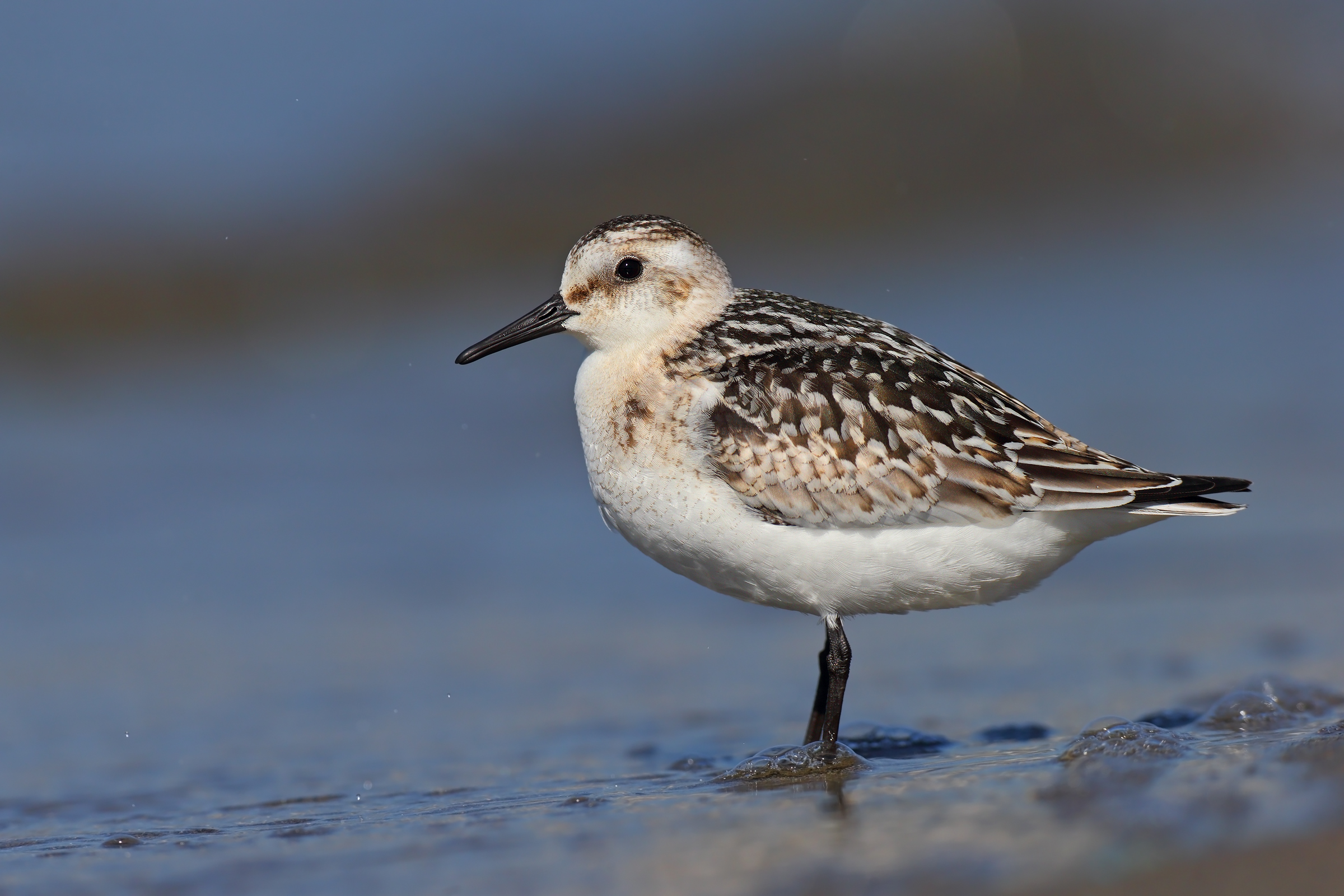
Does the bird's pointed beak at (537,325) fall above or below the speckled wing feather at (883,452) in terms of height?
above

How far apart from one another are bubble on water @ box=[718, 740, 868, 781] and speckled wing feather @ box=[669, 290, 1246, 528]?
0.86 m

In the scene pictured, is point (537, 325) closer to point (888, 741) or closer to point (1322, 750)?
point (888, 741)

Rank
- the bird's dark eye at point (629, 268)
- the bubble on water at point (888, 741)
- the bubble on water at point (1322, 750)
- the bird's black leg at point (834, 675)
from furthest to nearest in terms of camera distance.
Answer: the bubble on water at point (888, 741)
the bird's dark eye at point (629, 268)
the bird's black leg at point (834, 675)
the bubble on water at point (1322, 750)

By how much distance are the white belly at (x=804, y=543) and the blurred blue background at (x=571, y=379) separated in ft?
3.50

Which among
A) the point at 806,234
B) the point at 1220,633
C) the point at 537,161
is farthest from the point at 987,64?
the point at 1220,633

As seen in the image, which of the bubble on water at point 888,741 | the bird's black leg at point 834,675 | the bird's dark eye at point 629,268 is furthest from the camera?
the bubble on water at point 888,741

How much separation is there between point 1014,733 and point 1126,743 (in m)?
1.04

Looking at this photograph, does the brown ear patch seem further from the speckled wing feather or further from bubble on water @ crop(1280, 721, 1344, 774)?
bubble on water @ crop(1280, 721, 1344, 774)

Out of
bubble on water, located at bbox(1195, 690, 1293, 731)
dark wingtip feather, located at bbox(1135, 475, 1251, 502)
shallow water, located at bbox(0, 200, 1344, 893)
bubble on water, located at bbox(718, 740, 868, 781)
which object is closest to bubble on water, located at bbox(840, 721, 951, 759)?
shallow water, located at bbox(0, 200, 1344, 893)

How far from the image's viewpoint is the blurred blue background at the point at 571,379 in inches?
269

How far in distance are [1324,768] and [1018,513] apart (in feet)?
4.19

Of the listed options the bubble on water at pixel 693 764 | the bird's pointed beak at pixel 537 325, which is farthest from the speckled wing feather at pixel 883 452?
the bubble on water at pixel 693 764

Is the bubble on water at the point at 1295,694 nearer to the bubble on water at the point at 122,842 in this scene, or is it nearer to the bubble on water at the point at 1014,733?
the bubble on water at the point at 1014,733

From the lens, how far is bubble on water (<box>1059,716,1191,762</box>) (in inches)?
194
